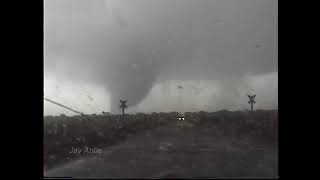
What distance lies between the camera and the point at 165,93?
3.14 m

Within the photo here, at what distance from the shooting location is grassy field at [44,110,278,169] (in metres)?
Answer: 3.09

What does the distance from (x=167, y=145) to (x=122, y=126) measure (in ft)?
1.57

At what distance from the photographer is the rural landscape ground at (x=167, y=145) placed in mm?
3109

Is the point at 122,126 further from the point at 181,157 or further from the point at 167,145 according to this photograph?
the point at 181,157

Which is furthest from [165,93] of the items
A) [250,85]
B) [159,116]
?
[250,85]

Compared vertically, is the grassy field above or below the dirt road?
above

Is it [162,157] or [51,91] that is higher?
[51,91]

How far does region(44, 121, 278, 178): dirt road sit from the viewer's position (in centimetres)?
313

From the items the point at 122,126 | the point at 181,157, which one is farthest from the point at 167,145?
the point at 122,126

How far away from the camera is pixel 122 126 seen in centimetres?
321
